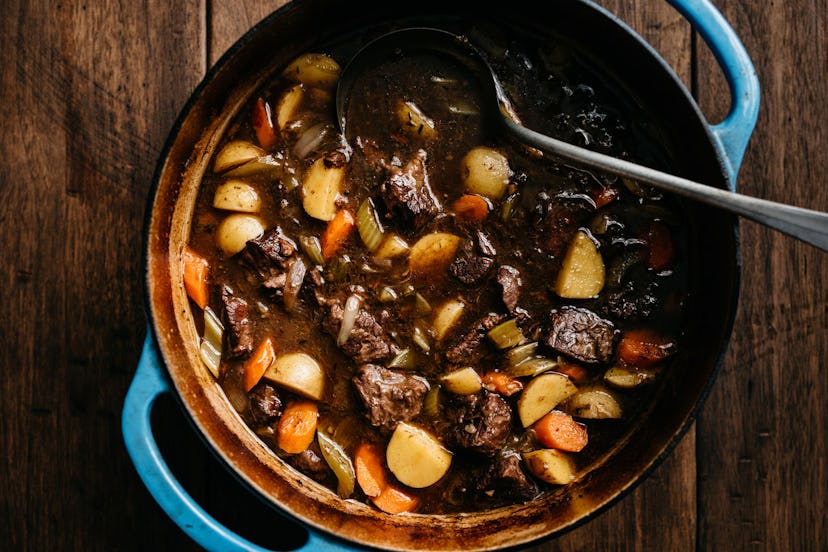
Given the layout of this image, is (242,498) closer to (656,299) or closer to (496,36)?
(656,299)

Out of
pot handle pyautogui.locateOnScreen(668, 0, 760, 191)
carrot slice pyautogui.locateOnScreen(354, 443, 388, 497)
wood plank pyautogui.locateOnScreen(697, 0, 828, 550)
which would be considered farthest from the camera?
wood plank pyautogui.locateOnScreen(697, 0, 828, 550)

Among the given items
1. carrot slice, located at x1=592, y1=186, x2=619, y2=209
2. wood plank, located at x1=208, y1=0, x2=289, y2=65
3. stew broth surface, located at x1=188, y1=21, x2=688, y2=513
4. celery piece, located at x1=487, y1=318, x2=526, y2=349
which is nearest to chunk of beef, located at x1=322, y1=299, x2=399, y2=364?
stew broth surface, located at x1=188, y1=21, x2=688, y2=513

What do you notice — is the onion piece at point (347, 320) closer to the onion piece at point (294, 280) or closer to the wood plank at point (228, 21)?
the onion piece at point (294, 280)

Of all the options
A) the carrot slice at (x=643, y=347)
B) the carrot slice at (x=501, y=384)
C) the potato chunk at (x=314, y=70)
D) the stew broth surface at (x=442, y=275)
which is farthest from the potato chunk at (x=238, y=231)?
the carrot slice at (x=643, y=347)

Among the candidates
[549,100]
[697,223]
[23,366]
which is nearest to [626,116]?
[549,100]

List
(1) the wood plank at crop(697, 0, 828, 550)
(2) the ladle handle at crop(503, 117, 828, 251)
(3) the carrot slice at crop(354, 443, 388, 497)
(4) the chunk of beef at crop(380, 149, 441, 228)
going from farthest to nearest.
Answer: (1) the wood plank at crop(697, 0, 828, 550) → (3) the carrot slice at crop(354, 443, 388, 497) → (4) the chunk of beef at crop(380, 149, 441, 228) → (2) the ladle handle at crop(503, 117, 828, 251)

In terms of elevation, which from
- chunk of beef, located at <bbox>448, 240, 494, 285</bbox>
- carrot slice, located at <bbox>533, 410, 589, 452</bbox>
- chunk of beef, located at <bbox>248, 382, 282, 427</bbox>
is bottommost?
carrot slice, located at <bbox>533, 410, 589, 452</bbox>

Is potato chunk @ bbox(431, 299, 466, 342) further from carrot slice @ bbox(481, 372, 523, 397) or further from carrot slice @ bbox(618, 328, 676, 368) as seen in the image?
carrot slice @ bbox(618, 328, 676, 368)
